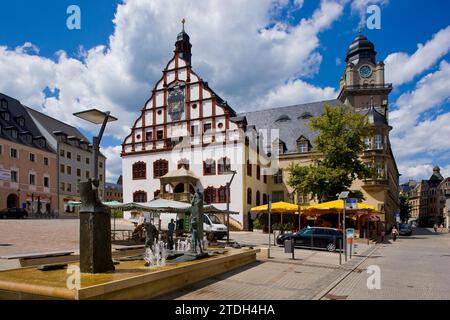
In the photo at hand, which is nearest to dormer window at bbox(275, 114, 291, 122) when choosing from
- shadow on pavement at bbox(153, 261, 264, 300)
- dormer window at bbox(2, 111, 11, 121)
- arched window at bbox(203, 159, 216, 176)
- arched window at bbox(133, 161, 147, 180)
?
arched window at bbox(203, 159, 216, 176)

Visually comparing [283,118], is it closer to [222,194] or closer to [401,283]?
[222,194]

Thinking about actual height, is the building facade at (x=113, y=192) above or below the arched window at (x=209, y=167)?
below

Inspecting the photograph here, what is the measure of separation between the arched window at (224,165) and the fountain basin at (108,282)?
90.5 feet

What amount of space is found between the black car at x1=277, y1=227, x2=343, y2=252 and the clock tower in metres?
39.0

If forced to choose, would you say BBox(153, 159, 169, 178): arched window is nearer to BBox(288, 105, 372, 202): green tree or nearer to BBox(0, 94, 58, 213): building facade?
BBox(288, 105, 372, 202): green tree

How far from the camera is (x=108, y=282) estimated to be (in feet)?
23.1

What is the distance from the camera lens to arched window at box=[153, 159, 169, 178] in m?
41.8

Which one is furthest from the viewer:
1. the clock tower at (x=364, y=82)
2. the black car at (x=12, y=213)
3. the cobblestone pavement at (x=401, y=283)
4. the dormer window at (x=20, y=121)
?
the clock tower at (x=364, y=82)

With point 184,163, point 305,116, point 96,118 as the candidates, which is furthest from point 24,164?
point 96,118

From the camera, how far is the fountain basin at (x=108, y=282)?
21.7 ft

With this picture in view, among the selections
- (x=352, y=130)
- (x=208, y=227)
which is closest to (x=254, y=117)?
(x=352, y=130)

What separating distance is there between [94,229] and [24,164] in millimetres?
49398

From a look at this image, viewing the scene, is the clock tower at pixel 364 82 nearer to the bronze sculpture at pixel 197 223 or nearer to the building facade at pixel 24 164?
the building facade at pixel 24 164

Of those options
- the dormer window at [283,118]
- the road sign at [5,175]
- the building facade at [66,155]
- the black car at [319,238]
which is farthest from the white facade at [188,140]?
the building facade at [66,155]
